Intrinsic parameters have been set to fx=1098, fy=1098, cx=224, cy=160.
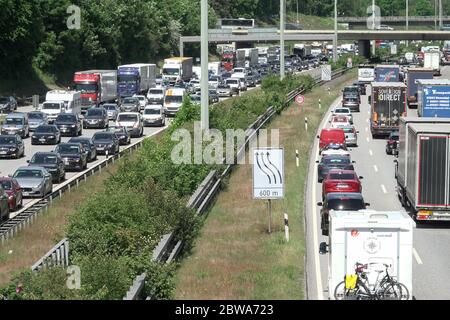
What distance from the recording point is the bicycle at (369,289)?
2030 cm

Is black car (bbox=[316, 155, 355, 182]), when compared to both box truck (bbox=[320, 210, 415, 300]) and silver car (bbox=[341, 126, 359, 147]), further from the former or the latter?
box truck (bbox=[320, 210, 415, 300])

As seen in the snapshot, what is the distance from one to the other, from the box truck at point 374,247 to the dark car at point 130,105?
178 feet

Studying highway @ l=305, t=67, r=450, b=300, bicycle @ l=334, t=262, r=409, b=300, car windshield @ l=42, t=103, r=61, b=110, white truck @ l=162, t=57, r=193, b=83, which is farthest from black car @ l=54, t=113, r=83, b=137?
bicycle @ l=334, t=262, r=409, b=300

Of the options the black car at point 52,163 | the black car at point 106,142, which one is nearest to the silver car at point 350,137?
the black car at point 106,142

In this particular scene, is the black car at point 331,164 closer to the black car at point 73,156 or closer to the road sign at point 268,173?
the black car at point 73,156

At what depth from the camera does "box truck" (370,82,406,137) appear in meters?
61.2

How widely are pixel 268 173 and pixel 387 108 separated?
3214 centimetres

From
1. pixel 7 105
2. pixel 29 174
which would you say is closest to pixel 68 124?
pixel 7 105

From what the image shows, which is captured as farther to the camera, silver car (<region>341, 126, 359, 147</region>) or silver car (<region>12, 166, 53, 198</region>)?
silver car (<region>341, 126, 359, 147</region>)

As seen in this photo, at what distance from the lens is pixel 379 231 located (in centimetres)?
2123

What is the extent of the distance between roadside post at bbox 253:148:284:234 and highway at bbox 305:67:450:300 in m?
1.67
